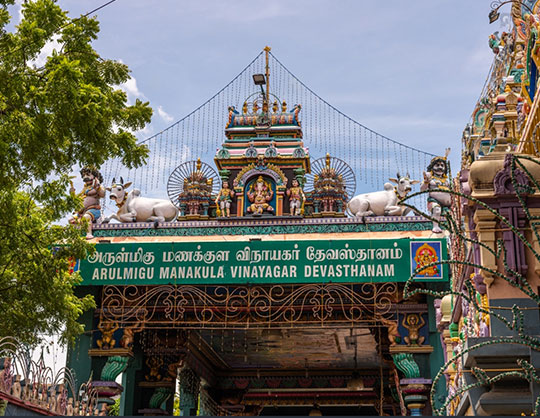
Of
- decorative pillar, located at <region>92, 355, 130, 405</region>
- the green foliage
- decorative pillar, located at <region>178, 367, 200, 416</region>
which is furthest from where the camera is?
decorative pillar, located at <region>178, 367, 200, 416</region>

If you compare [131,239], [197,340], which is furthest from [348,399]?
[131,239]

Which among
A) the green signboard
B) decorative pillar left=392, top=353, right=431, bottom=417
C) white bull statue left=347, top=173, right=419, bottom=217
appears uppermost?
white bull statue left=347, top=173, right=419, bottom=217

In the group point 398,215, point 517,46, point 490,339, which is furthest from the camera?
point 398,215

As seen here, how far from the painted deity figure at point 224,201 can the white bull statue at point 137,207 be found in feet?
3.92

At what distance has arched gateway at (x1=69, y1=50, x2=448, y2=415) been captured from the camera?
60.8 feet

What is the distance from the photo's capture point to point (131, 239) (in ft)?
66.1

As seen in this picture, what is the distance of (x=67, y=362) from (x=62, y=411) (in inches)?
329

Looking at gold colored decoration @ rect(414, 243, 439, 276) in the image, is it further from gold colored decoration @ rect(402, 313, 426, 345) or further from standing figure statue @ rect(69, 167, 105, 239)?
standing figure statue @ rect(69, 167, 105, 239)

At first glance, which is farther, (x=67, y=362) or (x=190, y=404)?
(x=190, y=404)

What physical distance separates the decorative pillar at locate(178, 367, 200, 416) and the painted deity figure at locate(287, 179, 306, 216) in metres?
7.22

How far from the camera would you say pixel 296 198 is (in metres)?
20.9

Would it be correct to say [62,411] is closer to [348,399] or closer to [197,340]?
[197,340]

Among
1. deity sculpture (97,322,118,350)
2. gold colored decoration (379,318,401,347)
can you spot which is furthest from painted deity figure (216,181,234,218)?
gold colored decoration (379,318,401,347)

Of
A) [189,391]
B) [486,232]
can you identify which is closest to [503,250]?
[486,232]
